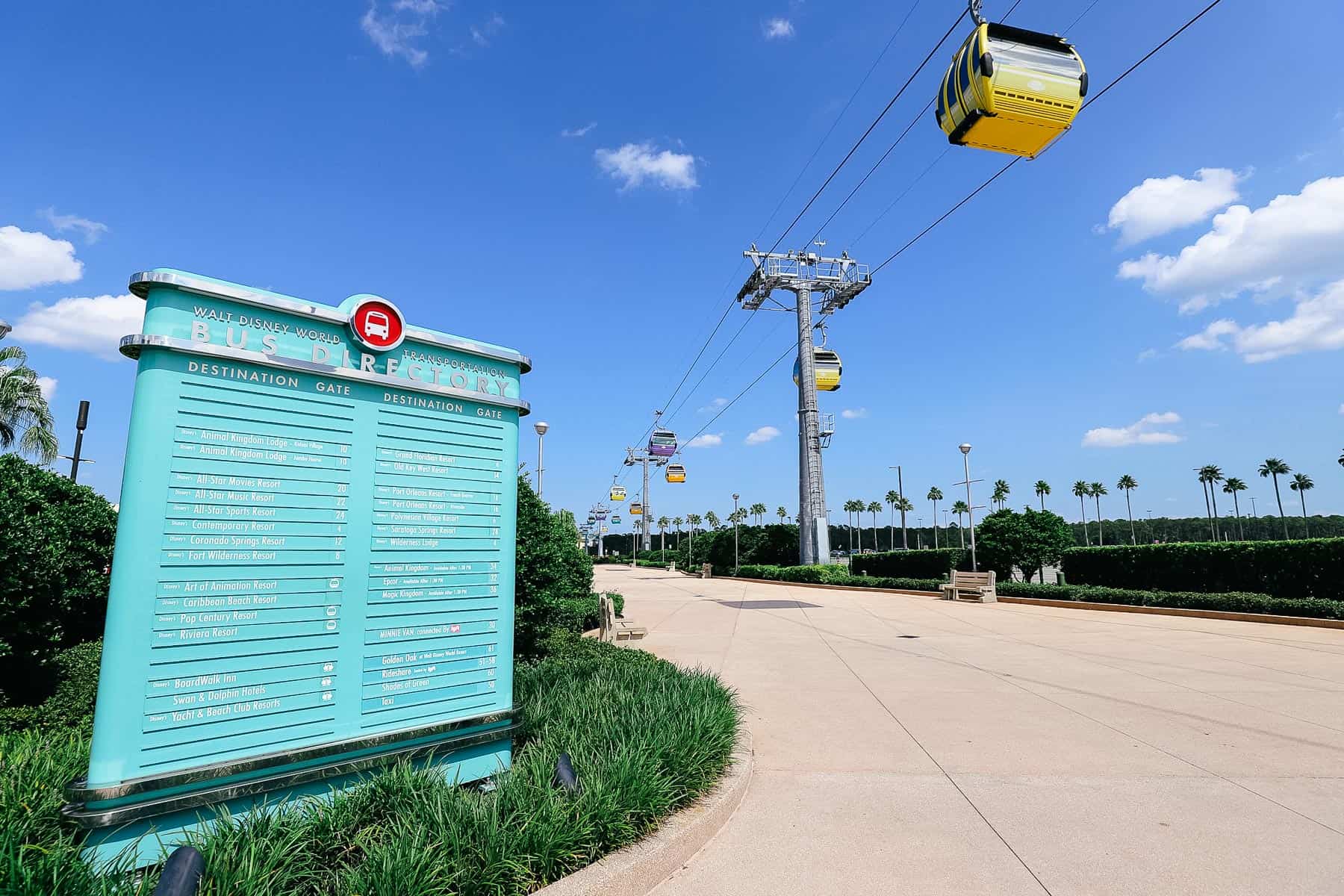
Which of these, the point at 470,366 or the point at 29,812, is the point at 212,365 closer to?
the point at 470,366

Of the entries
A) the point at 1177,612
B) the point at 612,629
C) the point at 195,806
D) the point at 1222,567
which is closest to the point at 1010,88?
the point at 195,806

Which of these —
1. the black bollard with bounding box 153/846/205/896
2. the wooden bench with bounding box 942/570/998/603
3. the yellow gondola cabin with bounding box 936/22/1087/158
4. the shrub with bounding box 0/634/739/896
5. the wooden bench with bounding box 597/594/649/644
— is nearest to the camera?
the black bollard with bounding box 153/846/205/896

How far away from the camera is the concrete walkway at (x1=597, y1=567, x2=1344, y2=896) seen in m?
3.55

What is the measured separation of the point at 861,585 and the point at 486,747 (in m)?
25.2

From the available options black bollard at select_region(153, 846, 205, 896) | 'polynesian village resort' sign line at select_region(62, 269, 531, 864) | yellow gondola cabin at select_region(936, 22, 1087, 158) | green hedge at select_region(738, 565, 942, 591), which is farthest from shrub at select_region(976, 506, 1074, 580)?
black bollard at select_region(153, 846, 205, 896)

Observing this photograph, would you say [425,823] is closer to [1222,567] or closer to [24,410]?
[1222,567]

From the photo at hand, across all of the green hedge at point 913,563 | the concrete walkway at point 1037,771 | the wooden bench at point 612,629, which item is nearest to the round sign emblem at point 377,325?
the concrete walkway at point 1037,771

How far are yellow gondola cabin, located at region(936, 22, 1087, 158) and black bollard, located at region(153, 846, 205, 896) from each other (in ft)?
27.6

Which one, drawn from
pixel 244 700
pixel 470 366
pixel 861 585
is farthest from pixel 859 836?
pixel 861 585

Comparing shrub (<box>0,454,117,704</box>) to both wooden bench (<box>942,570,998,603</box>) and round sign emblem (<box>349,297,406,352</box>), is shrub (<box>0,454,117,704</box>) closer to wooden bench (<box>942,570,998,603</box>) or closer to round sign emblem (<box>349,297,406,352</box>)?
round sign emblem (<box>349,297,406,352</box>)

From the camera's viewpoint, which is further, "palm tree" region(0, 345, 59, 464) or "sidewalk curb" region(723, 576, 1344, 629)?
"palm tree" region(0, 345, 59, 464)

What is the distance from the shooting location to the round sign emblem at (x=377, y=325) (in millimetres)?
3871

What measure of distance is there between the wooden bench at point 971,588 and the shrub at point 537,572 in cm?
1544

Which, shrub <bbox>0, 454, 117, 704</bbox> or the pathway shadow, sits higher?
shrub <bbox>0, 454, 117, 704</bbox>
